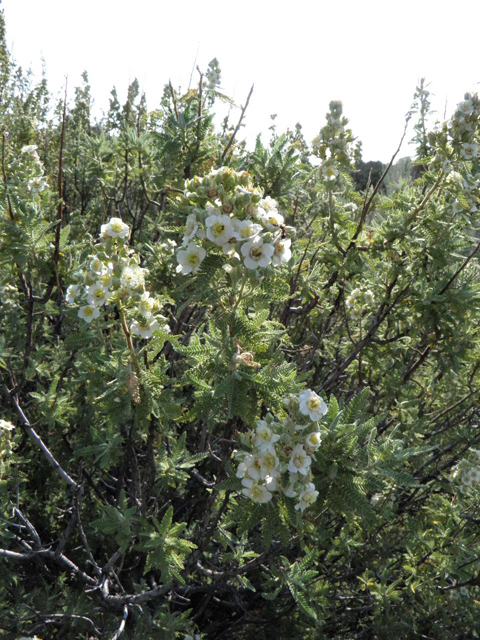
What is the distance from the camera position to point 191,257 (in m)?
1.69

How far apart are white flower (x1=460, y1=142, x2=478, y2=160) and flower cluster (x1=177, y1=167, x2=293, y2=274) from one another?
5.54ft

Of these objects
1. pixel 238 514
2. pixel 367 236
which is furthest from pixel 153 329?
pixel 367 236

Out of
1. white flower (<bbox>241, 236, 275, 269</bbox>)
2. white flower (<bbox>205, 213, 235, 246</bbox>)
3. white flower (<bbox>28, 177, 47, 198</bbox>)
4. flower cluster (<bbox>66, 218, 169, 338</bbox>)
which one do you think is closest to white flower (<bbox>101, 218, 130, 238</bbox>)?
flower cluster (<bbox>66, 218, 169, 338</bbox>)

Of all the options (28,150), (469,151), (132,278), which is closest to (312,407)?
(132,278)

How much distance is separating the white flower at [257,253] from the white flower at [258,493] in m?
0.80

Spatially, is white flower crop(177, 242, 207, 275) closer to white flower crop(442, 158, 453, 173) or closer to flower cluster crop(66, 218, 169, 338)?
flower cluster crop(66, 218, 169, 338)

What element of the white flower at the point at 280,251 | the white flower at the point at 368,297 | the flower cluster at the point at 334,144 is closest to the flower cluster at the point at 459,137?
the flower cluster at the point at 334,144

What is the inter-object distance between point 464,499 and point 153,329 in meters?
2.69

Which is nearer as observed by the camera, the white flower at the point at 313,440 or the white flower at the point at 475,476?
the white flower at the point at 313,440

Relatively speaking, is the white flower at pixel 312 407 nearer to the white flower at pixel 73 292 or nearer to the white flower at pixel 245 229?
the white flower at pixel 245 229

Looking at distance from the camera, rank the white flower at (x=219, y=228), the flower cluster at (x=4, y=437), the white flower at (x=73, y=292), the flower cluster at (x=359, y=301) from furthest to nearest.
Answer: the flower cluster at (x=359, y=301), the flower cluster at (x=4, y=437), the white flower at (x=73, y=292), the white flower at (x=219, y=228)

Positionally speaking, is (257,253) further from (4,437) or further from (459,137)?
(459,137)

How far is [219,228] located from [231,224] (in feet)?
0.14

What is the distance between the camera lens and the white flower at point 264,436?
1.71 metres
